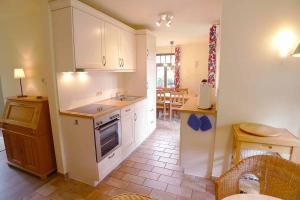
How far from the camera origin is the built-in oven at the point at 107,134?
2025 millimetres

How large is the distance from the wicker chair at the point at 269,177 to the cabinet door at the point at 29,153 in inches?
88.8

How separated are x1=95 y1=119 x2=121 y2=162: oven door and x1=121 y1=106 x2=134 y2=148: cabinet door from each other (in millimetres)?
159

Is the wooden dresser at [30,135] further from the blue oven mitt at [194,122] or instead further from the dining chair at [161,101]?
the dining chair at [161,101]

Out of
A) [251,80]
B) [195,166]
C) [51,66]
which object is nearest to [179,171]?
[195,166]

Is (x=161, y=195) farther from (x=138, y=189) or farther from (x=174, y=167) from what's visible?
(x=174, y=167)

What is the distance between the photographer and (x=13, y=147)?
7.89 ft

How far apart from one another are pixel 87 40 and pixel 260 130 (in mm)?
2295

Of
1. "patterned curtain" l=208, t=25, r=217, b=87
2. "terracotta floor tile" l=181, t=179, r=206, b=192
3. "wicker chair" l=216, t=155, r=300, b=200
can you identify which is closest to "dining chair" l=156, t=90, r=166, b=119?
Result: "patterned curtain" l=208, t=25, r=217, b=87

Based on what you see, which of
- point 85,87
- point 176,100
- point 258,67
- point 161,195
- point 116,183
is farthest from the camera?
point 176,100

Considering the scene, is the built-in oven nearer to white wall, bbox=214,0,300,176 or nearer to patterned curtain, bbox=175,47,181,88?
white wall, bbox=214,0,300,176

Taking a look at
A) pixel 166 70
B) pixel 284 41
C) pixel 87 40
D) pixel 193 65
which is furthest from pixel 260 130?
pixel 166 70

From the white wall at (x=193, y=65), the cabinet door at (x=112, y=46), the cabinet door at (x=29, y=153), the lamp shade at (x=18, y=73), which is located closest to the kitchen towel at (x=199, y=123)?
the cabinet door at (x=112, y=46)

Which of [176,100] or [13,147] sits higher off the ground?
[176,100]

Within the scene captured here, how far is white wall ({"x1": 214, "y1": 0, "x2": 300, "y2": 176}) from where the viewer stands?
1735 mm
